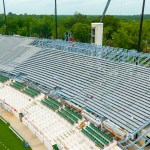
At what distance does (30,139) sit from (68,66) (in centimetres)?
1213

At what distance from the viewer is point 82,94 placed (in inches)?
1058

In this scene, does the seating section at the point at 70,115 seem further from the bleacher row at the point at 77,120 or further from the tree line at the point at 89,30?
the tree line at the point at 89,30

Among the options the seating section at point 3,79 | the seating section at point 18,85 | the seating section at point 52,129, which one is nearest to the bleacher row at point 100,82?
the seating section at point 18,85

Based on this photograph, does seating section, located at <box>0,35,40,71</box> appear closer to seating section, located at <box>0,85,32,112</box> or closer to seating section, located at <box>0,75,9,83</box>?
seating section, located at <box>0,75,9,83</box>

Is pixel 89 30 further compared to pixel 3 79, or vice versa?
pixel 89 30

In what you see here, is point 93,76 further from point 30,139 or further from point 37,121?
point 30,139

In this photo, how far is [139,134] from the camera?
63.6 ft

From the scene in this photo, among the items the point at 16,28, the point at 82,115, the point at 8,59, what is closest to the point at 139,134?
the point at 82,115

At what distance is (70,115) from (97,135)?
464 centimetres

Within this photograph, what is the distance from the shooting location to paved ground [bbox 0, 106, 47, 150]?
22.8 m

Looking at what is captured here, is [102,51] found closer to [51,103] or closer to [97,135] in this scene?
[51,103]

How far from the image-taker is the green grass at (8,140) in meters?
22.7

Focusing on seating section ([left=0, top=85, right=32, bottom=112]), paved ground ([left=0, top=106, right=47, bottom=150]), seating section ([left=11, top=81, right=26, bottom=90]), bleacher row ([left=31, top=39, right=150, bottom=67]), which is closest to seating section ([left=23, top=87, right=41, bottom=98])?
seating section ([left=0, top=85, right=32, bottom=112])

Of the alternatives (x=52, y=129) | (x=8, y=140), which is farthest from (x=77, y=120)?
(x=8, y=140)
